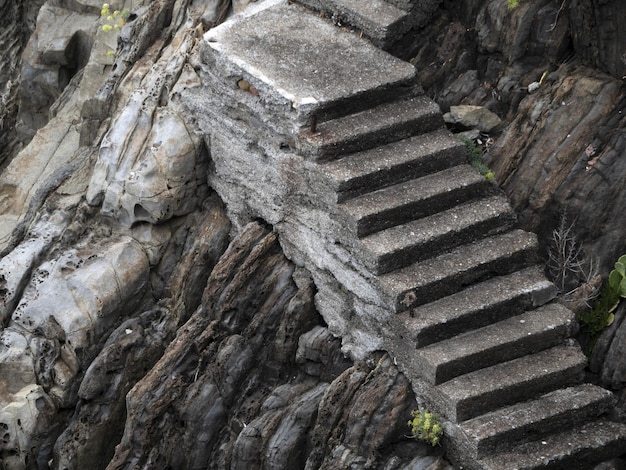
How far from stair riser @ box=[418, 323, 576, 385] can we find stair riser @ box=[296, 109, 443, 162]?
2.49m

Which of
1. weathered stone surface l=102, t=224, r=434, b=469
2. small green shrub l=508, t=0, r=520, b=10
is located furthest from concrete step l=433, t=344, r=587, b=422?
small green shrub l=508, t=0, r=520, b=10

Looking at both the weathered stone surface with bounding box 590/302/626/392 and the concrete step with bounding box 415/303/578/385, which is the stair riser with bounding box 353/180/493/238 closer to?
the concrete step with bounding box 415/303/578/385

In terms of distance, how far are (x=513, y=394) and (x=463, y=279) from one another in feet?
4.16

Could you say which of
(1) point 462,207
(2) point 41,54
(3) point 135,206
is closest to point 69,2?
(2) point 41,54

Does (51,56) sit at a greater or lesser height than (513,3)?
lesser

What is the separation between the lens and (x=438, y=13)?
13414mm

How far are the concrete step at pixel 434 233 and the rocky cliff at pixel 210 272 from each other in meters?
0.57

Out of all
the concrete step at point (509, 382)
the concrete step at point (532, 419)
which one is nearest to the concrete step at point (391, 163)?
the concrete step at point (509, 382)

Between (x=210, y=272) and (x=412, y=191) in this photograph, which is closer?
(x=412, y=191)

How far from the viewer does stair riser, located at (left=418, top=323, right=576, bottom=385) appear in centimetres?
1061

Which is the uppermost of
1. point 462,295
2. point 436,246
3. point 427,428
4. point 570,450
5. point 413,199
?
point 413,199

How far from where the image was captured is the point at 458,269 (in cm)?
1112

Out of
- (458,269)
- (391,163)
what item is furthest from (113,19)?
(458,269)

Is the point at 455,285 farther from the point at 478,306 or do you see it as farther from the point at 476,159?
the point at 476,159
